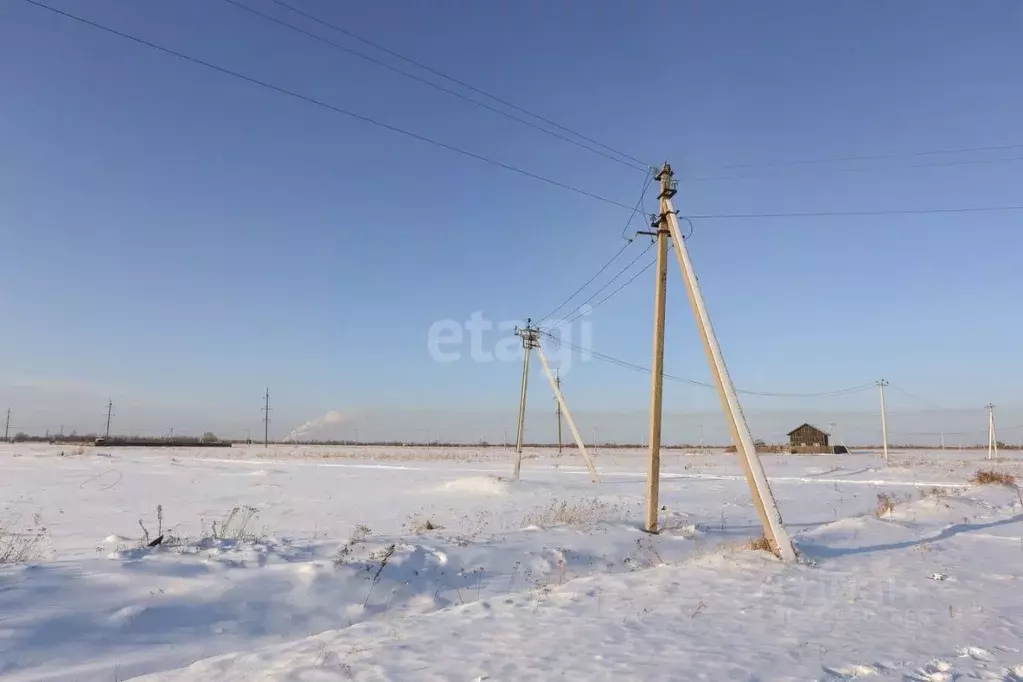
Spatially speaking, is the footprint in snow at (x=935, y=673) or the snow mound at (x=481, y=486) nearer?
the footprint in snow at (x=935, y=673)

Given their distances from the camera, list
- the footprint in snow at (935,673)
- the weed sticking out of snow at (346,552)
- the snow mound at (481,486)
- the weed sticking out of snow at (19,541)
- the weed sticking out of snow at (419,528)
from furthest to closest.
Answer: the snow mound at (481,486), the weed sticking out of snow at (419,528), the weed sticking out of snow at (346,552), the weed sticking out of snow at (19,541), the footprint in snow at (935,673)

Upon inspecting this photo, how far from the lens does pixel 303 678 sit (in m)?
5.03

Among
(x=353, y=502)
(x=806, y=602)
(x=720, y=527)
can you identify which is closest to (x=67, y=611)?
(x=806, y=602)

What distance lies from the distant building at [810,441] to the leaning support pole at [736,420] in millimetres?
69565

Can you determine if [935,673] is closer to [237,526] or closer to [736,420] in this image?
[736,420]

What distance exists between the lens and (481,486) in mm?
23672

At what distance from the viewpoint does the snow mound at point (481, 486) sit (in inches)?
895

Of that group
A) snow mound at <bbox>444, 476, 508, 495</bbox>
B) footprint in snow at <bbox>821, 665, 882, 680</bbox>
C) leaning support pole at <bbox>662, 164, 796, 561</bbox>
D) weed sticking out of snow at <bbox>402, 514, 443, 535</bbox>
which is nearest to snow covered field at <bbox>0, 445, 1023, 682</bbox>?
footprint in snow at <bbox>821, 665, 882, 680</bbox>

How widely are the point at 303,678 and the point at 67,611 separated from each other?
322 cm

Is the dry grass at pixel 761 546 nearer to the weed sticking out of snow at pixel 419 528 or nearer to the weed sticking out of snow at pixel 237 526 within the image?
the weed sticking out of snow at pixel 419 528

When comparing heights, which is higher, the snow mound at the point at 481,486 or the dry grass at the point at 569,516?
the dry grass at the point at 569,516

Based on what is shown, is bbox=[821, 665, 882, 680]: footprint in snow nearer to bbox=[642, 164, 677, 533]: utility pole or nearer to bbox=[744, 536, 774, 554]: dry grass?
bbox=[744, 536, 774, 554]: dry grass

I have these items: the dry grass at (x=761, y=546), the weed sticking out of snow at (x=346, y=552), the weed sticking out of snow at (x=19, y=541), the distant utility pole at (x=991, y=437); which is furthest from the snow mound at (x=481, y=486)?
the distant utility pole at (x=991, y=437)

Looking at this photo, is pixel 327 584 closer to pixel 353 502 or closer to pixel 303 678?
pixel 303 678
